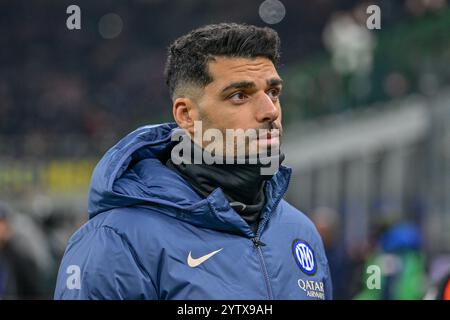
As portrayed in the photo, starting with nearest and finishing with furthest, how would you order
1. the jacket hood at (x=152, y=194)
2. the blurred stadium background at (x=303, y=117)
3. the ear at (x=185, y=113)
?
1. the jacket hood at (x=152, y=194)
2. the ear at (x=185, y=113)
3. the blurred stadium background at (x=303, y=117)

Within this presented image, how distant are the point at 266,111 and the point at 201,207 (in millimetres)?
285

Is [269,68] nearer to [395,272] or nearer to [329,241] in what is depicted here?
[395,272]

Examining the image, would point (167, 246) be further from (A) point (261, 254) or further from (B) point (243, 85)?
(B) point (243, 85)

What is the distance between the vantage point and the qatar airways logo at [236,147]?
2322 mm

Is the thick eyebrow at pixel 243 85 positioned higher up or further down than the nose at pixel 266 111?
higher up

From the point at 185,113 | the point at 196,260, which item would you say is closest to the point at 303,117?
the point at 185,113

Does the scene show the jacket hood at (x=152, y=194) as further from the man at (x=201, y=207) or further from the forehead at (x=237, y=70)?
the forehead at (x=237, y=70)

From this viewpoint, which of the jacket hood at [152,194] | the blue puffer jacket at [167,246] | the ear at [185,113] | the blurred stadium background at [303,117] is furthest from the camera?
the blurred stadium background at [303,117]

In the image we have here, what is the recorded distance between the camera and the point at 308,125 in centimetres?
1252

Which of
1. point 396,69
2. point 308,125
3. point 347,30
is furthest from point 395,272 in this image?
point 347,30

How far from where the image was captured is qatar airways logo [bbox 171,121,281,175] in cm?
232

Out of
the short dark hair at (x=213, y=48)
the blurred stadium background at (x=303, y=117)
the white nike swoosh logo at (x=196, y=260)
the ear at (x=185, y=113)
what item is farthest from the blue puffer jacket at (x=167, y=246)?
the blurred stadium background at (x=303, y=117)

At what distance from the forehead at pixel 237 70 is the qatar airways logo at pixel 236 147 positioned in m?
0.13

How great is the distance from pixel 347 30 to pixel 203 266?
11119 mm
